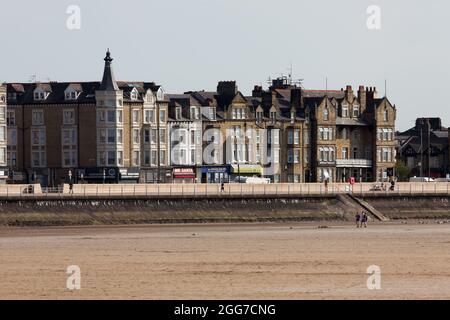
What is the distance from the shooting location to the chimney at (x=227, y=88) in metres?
131

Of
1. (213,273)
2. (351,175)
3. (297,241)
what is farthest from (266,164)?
(213,273)

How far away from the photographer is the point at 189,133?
126 metres

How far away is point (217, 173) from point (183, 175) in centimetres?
399

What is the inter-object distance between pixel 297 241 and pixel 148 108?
52.6m

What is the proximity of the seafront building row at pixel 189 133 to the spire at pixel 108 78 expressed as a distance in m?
0.07

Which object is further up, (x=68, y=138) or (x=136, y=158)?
(x=68, y=138)

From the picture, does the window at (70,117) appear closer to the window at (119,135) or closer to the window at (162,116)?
the window at (119,135)

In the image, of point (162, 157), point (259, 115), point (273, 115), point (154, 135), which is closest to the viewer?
point (154, 135)

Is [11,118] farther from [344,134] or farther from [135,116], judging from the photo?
[344,134]

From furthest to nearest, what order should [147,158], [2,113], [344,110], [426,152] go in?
[426,152]
[344,110]
[147,158]
[2,113]

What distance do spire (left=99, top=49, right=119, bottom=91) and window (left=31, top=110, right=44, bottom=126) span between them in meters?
5.13

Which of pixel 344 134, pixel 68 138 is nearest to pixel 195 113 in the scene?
pixel 68 138

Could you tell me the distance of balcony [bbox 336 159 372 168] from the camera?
13525cm
